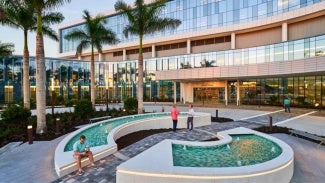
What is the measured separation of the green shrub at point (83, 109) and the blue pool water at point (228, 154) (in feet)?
39.6

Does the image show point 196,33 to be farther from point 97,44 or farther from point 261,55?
point 97,44

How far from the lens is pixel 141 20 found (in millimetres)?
22047

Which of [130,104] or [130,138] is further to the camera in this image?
[130,104]

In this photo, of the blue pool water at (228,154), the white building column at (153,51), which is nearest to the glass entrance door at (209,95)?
the white building column at (153,51)

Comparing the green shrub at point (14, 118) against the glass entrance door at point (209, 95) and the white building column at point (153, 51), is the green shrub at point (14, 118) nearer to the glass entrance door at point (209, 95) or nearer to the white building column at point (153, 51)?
the glass entrance door at point (209, 95)

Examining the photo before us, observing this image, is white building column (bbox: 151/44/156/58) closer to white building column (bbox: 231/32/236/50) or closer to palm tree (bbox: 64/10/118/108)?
white building column (bbox: 231/32/236/50)

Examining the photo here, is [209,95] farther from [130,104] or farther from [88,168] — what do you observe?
[88,168]

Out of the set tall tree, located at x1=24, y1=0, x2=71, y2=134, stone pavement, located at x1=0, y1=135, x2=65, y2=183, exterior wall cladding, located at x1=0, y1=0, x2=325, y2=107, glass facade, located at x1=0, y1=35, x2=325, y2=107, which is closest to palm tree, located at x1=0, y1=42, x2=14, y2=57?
glass facade, located at x1=0, y1=35, x2=325, y2=107

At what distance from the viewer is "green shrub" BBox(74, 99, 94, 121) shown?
20438mm

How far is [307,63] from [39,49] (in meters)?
22.1

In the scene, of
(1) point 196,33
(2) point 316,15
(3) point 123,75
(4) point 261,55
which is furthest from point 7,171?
(3) point 123,75

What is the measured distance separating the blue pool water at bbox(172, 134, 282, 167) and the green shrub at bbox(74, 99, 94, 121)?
475 inches

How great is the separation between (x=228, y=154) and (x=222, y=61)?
27631 millimetres

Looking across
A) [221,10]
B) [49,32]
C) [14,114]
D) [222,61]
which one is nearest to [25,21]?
[49,32]
